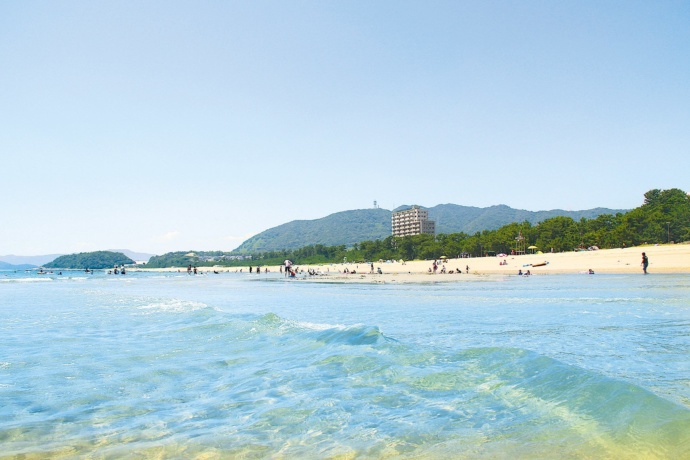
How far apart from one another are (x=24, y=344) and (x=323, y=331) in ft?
27.1

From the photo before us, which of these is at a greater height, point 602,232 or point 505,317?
point 602,232

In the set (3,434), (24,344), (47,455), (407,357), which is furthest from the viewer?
(24,344)

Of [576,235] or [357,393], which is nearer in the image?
[357,393]

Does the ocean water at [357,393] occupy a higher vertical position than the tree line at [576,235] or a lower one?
lower

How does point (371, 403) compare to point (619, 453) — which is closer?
point (619, 453)

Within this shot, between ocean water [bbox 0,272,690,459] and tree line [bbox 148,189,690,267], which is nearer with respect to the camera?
ocean water [bbox 0,272,690,459]

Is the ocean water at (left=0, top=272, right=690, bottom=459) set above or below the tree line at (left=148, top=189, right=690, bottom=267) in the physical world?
below

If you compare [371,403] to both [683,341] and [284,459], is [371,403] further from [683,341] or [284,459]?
[683,341]

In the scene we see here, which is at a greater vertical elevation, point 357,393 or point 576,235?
point 576,235

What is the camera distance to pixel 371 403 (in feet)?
21.4

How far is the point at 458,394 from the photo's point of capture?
265 inches

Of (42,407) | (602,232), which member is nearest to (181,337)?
(42,407)

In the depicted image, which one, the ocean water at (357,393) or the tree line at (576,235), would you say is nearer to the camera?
the ocean water at (357,393)

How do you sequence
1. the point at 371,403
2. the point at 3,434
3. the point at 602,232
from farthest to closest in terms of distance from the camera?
1. the point at 602,232
2. the point at 371,403
3. the point at 3,434
